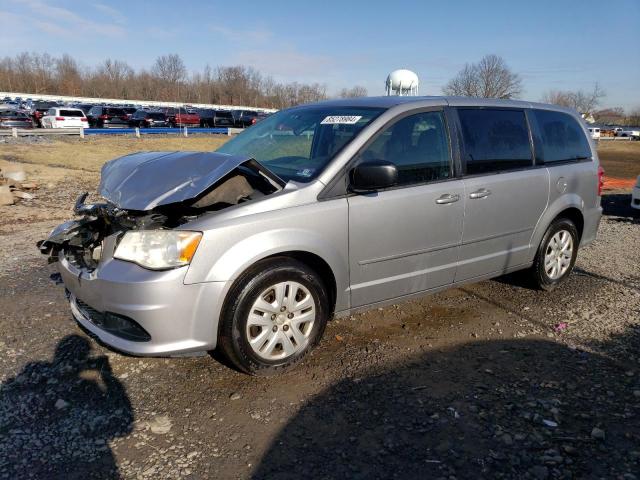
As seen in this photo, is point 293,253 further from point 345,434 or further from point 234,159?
point 345,434

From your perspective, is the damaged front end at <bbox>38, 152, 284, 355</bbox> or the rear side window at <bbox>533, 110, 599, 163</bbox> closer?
the damaged front end at <bbox>38, 152, 284, 355</bbox>

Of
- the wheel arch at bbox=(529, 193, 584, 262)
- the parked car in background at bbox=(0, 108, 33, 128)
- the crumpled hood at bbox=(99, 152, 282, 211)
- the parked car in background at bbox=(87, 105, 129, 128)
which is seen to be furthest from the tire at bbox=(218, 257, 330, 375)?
the parked car in background at bbox=(87, 105, 129, 128)

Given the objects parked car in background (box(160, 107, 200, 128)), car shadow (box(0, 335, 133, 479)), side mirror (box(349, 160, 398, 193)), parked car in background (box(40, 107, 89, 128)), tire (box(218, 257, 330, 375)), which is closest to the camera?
car shadow (box(0, 335, 133, 479))

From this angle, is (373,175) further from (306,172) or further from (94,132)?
(94,132)

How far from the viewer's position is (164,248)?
292 cm

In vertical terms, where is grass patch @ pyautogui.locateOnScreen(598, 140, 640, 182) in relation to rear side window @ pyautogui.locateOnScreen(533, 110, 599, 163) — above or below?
below

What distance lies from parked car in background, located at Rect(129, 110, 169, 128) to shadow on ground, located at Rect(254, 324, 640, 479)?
39.9 metres

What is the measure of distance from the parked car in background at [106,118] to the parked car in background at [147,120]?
0.73m

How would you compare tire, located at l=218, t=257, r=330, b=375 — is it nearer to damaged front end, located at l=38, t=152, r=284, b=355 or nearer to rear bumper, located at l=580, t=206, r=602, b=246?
damaged front end, located at l=38, t=152, r=284, b=355

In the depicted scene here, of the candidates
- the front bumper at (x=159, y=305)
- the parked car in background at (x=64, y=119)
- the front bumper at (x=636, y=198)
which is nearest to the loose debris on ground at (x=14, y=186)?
the front bumper at (x=159, y=305)

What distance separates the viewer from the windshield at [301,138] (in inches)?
145

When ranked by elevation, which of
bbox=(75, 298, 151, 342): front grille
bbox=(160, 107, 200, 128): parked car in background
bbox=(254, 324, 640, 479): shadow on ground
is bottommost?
bbox=(254, 324, 640, 479): shadow on ground

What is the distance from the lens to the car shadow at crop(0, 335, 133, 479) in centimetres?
248

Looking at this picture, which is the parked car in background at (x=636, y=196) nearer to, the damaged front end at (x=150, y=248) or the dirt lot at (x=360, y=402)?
the dirt lot at (x=360, y=402)
